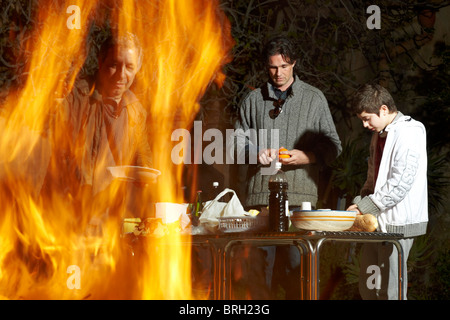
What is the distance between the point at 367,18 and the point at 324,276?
9.79ft

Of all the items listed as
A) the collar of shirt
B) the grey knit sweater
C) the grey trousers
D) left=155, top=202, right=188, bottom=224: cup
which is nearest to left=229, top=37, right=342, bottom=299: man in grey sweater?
the grey knit sweater

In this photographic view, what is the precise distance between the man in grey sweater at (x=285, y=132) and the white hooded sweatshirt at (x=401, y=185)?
0.58 m

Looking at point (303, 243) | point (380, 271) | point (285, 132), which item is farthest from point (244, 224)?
point (285, 132)

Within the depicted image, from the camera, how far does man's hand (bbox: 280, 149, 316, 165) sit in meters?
4.42

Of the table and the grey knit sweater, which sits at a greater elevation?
the grey knit sweater

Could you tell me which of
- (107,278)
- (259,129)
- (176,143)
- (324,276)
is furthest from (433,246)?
(107,278)

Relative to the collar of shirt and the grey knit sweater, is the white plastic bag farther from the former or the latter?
the collar of shirt

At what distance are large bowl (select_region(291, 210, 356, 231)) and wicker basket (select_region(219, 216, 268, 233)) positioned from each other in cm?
29

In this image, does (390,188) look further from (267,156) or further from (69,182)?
(69,182)

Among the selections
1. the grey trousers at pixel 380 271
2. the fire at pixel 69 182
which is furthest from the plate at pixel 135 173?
the grey trousers at pixel 380 271

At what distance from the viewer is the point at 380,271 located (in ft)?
13.2

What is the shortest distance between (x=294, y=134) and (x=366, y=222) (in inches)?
46.5

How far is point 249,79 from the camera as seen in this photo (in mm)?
7379

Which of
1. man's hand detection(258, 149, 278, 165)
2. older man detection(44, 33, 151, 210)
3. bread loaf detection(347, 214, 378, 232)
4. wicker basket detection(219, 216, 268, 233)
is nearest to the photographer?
bread loaf detection(347, 214, 378, 232)
